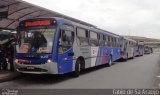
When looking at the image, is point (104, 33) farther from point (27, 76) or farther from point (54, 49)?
point (54, 49)

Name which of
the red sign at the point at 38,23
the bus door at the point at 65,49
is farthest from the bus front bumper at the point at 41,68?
the red sign at the point at 38,23

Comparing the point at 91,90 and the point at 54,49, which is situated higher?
the point at 54,49

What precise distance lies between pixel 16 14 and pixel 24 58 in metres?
4.51

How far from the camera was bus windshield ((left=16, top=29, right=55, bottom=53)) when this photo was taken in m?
11.9

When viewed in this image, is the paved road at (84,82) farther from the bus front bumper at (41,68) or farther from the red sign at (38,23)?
the red sign at (38,23)

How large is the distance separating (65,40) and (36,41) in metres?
1.39

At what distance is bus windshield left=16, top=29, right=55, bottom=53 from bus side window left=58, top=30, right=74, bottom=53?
0.47m

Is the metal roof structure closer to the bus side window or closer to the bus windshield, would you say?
the bus windshield

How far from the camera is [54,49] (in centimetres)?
1180

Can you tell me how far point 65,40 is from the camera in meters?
12.8

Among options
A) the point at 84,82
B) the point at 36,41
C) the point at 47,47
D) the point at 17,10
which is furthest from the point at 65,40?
the point at 17,10

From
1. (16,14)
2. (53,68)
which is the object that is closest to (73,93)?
(53,68)

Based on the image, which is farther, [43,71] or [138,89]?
[43,71]

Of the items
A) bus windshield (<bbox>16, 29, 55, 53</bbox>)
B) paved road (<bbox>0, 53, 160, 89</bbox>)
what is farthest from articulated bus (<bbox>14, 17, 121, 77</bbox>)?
paved road (<bbox>0, 53, 160, 89</bbox>)
